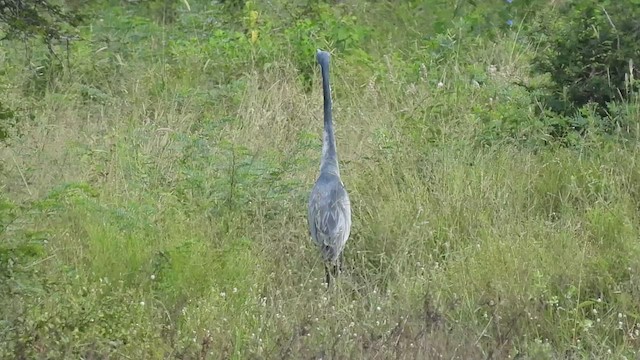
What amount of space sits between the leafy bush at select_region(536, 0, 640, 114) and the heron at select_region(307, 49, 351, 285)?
6.79 ft

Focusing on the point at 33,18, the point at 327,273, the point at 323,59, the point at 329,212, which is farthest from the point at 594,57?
the point at 33,18

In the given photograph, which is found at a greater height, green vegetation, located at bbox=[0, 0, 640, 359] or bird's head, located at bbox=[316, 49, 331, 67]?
bird's head, located at bbox=[316, 49, 331, 67]

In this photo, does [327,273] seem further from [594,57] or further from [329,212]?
[594,57]

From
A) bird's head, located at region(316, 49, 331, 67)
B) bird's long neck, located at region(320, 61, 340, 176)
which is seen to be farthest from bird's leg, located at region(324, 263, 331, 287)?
bird's head, located at region(316, 49, 331, 67)

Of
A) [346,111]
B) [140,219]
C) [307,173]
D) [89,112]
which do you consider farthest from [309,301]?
[89,112]

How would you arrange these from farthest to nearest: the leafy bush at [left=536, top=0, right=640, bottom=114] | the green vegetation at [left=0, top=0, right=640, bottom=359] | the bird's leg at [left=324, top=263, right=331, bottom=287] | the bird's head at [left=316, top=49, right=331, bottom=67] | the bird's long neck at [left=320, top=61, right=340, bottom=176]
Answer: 1. the leafy bush at [left=536, top=0, right=640, bottom=114]
2. the bird's head at [left=316, top=49, right=331, bottom=67]
3. the bird's long neck at [left=320, top=61, right=340, bottom=176]
4. the bird's leg at [left=324, top=263, right=331, bottom=287]
5. the green vegetation at [left=0, top=0, right=640, bottom=359]

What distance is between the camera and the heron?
22.9 ft

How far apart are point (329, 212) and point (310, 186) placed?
1194 mm

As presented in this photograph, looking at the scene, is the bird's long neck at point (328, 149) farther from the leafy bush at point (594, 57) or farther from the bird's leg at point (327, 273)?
the leafy bush at point (594, 57)

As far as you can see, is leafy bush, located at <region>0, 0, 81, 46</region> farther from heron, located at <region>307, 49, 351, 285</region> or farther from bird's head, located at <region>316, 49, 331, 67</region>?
bird's head, located at <region>316, 49, 331, 67</region>

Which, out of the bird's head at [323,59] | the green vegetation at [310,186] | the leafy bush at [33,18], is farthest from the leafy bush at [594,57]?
the leafy bush at [33,18]

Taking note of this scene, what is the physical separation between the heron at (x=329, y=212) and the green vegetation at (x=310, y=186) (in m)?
0.14

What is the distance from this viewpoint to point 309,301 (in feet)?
21.4

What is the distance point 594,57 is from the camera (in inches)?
338
